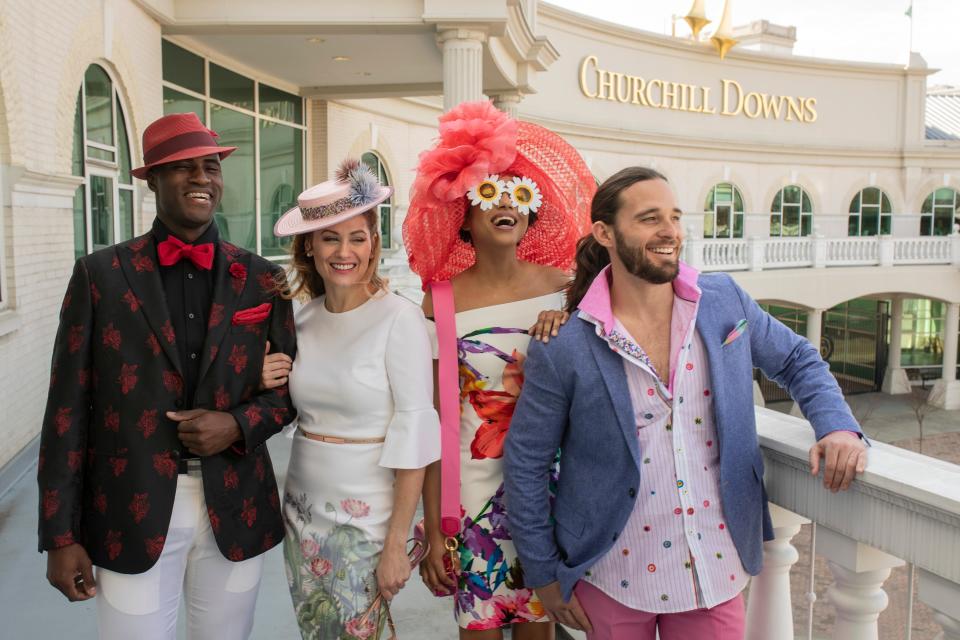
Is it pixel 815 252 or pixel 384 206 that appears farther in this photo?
pixel 815 252

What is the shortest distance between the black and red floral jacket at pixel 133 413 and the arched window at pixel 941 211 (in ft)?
99.1

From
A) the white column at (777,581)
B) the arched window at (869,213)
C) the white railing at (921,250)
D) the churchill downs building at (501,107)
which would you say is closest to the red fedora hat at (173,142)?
the white column at (777,581)

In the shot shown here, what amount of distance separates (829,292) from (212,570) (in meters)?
23.0

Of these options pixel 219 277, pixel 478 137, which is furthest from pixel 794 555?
pixel 219 277

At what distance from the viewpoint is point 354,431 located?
87.1 inches

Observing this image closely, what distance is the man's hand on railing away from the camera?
1.84 meters

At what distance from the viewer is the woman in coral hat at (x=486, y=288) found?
235 centimetres

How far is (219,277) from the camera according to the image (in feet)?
7.26

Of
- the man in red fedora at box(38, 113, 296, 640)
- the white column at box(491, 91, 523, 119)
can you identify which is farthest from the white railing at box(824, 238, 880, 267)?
the man in red fedora at box(38, 113, 296, 640)

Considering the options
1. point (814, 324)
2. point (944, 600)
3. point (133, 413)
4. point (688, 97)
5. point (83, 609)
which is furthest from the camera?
point (688, 97)

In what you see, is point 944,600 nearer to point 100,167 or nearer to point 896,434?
point 100,167

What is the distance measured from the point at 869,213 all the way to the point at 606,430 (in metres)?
28.6

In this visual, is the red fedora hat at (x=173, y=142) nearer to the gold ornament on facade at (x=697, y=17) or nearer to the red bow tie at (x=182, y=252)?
the red bow tie at (x=182, y=252)

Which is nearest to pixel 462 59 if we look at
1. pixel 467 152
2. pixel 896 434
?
pixel 467 152
